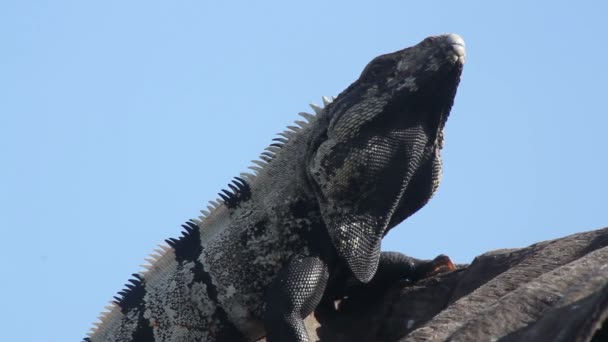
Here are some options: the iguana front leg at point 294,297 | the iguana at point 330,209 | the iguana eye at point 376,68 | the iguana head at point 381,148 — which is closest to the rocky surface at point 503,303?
the iguana at point 330,209

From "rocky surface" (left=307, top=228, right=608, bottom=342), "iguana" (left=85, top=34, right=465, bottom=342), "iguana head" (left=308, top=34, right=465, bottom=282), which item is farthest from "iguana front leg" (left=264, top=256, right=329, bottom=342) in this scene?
"rocky surface" (left=307, top=228, right=608, bottom=342)

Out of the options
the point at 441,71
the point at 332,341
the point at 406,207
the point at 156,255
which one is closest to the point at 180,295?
the point at 156,255

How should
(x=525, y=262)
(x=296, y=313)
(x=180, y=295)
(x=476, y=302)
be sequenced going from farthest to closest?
(x=180, y=295) < (x=296, y=313) < (x=525, y=262) < (x=476, y=302)

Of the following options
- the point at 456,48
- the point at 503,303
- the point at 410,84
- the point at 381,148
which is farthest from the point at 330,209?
the point at 503,303

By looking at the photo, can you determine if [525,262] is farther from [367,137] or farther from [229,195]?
[229,195]

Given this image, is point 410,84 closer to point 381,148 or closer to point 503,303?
point 381,148

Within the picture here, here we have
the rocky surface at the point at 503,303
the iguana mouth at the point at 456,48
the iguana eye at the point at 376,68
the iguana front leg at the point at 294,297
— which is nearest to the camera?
the rocky surface at the point at 503,303

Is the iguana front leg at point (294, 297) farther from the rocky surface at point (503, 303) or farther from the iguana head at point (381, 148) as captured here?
the rocky surface at point (503, 303)
